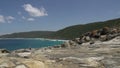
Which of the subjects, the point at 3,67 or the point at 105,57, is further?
the point at 105,57

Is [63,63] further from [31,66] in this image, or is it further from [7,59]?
[7,59]

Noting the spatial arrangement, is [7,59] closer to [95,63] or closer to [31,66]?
[31,66]

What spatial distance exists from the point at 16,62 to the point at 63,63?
2.86 m

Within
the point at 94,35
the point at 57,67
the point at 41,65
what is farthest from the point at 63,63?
the point at 94,35

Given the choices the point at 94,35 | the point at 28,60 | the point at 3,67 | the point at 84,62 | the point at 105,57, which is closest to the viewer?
the point at 3,67

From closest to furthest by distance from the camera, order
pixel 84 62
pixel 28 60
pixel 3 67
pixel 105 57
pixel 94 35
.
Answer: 1. pixel 3 67
2. pixel 28 60
3. pixel 84 62
4. pixel 105 57
5. pixel 94 35

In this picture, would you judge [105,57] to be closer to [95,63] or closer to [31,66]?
[95,63]

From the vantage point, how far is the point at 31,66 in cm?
1315

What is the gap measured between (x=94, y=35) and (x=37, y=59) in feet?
125

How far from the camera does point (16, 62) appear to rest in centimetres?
1336

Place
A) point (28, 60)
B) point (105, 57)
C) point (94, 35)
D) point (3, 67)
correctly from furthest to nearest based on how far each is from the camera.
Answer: point (94, 35), point (105, 57), point (28, 60), point (3, 67)

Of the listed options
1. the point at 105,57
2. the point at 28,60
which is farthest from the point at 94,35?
the point at 28,60

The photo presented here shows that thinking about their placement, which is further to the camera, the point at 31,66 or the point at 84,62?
the point at 84,62

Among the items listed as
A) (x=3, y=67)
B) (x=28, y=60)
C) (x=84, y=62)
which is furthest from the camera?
(x=84, y=62)
